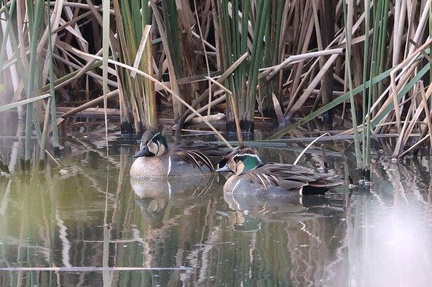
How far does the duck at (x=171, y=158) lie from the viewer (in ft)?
22.4

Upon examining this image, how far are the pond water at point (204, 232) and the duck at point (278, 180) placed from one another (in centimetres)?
9

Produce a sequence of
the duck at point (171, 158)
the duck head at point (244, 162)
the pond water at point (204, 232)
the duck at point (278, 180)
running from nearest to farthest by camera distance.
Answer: the pond water at point (204, 232)
the duck at point (278, 180)
the duck head at point (244, 162)
the duck at point (171, 158)

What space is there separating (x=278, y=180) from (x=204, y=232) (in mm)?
1162

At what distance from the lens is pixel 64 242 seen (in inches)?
186

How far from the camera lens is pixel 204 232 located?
497 cm

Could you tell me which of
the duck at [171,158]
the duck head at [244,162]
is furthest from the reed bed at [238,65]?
the duck head at [244,162]

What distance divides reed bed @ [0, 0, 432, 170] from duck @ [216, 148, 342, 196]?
0.32 metres

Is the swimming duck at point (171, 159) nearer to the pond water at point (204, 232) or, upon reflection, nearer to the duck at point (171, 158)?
the duck at point (171, 158)

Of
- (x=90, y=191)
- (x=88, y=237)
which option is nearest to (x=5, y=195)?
(x=90, y=191)

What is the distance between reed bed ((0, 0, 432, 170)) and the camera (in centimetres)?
649

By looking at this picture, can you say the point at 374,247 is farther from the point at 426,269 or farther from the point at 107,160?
the point at 107,160

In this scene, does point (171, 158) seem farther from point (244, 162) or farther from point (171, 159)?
point (244, 162)

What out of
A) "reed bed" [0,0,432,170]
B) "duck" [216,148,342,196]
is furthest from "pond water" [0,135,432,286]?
"reed bed" [0,0,432,170]

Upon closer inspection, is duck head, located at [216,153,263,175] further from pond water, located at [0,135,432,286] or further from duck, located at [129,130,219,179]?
duck, located at [129,130,219,179]
